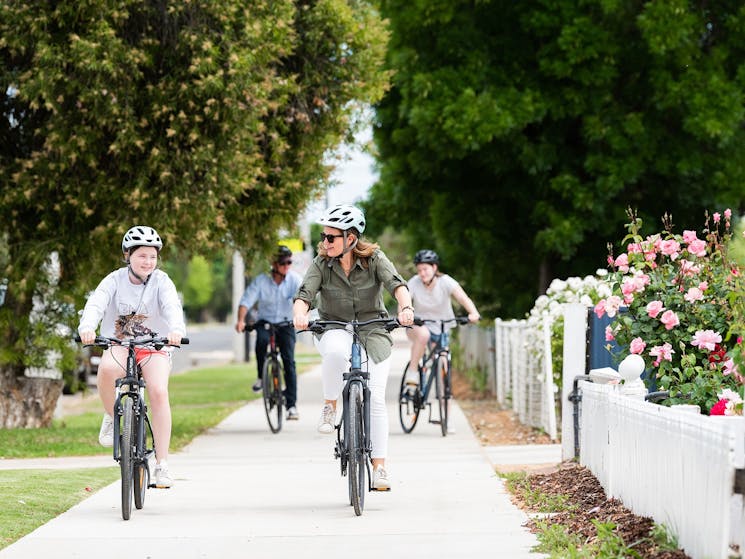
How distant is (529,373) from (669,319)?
609 centimetres

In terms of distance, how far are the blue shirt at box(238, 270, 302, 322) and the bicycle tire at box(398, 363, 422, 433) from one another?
1479 millimetres

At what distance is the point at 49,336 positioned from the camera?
1498 cm

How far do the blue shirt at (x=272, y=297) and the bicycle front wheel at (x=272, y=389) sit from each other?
465 mm

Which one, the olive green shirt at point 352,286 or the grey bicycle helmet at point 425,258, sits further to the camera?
the grey bicycle helmet at point 425,258

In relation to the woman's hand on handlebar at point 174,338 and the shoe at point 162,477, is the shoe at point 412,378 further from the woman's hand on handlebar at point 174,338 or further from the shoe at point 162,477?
the woman's hand on handlebar at point 174,338

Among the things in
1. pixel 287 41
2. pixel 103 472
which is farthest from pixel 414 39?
pixel 103 472

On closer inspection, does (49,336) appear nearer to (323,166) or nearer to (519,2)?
(323,166)

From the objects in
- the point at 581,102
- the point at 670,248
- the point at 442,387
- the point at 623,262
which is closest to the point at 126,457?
the point at 623,262

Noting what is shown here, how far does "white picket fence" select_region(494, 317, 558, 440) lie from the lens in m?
13.6

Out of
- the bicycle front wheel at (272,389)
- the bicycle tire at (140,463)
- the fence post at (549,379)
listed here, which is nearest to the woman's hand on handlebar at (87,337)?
the bicycle tire at (140,463)

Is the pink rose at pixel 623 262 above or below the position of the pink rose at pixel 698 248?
below

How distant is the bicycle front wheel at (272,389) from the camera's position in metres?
14.8

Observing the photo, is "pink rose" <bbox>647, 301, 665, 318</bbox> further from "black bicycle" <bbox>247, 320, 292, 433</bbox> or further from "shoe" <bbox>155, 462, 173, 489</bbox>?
"black bicycle" <bbox>247, 320, 292, 433</bbox>

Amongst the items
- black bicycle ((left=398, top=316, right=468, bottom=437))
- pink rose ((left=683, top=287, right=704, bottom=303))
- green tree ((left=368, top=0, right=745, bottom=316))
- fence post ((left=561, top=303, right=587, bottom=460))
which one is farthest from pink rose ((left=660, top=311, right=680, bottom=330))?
green tree ((left=368, top=0, right=745, bottom=316))
